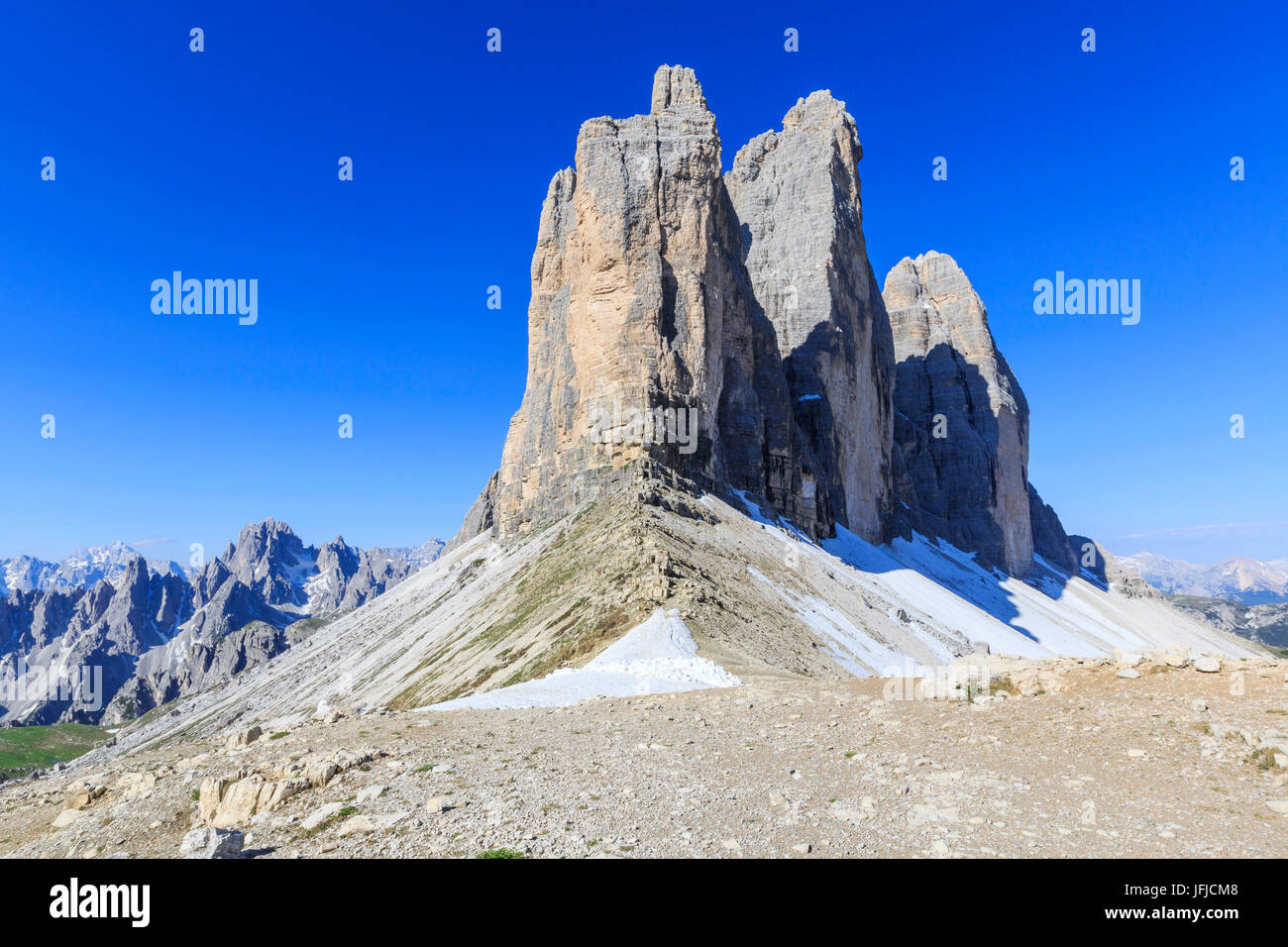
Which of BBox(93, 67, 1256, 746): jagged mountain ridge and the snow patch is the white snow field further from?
BBox(93, 67, 1256, 746): jagged mountain ridge

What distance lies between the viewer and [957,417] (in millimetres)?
142625

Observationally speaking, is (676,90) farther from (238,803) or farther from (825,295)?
(238,803)

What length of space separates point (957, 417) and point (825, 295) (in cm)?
5332

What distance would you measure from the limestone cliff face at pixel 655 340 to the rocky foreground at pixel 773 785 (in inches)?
1729

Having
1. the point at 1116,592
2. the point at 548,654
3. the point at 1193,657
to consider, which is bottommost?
the point at 1116,592

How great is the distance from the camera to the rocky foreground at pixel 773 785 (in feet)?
31.0

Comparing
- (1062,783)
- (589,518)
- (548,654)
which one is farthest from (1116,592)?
(1062,783)

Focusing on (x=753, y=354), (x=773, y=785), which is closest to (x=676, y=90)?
(x=753, y=354)

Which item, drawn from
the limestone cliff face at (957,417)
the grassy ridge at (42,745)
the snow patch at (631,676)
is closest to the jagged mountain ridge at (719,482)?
the limestone cliff face at (957,417)
